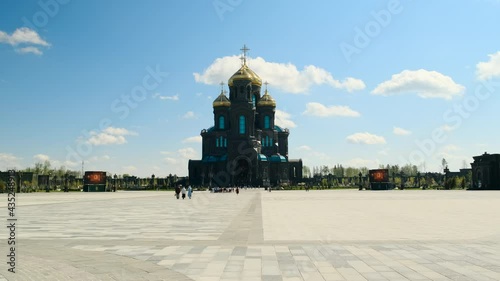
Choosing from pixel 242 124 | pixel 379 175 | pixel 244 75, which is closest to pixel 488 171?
pixel 379 175

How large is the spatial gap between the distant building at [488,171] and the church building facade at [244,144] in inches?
1480

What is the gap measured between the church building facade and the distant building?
3758cm

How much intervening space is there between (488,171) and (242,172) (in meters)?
47.3

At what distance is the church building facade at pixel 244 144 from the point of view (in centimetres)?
9269

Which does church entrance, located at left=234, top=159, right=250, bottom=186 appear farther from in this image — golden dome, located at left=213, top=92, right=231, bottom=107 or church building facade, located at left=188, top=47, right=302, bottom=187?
golden dome, located at left=213, top=92, right=231, bottom=107

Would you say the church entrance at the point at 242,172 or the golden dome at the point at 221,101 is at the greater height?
the golden dome at the point at 221,101

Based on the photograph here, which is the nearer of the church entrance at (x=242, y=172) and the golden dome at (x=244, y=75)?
the church entrance at (x=242, y=172)

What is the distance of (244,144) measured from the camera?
3671 inches

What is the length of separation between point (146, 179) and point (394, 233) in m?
110

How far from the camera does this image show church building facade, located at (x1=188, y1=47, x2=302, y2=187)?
9269cm

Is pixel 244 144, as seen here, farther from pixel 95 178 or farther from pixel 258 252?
pixel 258 252

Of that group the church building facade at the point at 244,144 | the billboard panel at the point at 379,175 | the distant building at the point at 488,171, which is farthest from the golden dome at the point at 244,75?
the distant building at the point at 488,171

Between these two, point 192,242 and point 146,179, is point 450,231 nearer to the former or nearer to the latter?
point 192,242

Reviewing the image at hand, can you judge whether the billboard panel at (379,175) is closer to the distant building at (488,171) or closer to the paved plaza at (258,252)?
the distant building at (488,171)
